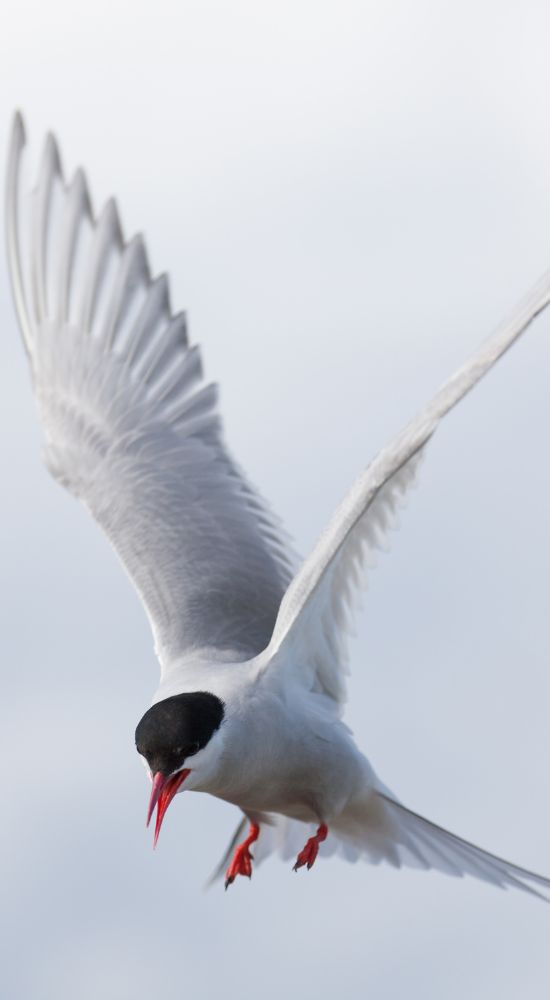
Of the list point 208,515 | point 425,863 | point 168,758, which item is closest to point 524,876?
point 425,863

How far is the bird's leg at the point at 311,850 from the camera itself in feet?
24.6

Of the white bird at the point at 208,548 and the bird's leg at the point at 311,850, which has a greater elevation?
the white bird at the point at 208,548

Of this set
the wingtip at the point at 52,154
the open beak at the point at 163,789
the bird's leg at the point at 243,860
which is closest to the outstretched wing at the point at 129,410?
the wingtip at the point at 52,154

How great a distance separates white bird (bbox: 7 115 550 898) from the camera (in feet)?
21.9

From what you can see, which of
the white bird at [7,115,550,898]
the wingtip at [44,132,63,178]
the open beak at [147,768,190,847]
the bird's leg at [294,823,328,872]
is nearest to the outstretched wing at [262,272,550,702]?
the white bird at [7,115,550,898]

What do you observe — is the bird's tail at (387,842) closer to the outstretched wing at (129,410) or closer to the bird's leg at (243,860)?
the bird's leg at (243,860)

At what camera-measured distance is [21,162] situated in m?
9.02

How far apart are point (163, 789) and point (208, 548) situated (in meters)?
1.91

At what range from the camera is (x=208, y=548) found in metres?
8.23

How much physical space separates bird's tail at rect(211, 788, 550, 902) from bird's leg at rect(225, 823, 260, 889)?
64mm

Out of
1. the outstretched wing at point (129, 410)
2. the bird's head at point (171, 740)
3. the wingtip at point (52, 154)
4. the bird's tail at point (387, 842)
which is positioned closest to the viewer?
the bird's head at point (171, 740)

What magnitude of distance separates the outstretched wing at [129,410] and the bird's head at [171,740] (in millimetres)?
1519

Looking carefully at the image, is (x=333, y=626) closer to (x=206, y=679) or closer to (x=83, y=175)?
(x=206, y=679)

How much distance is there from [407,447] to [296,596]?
2.32ft
